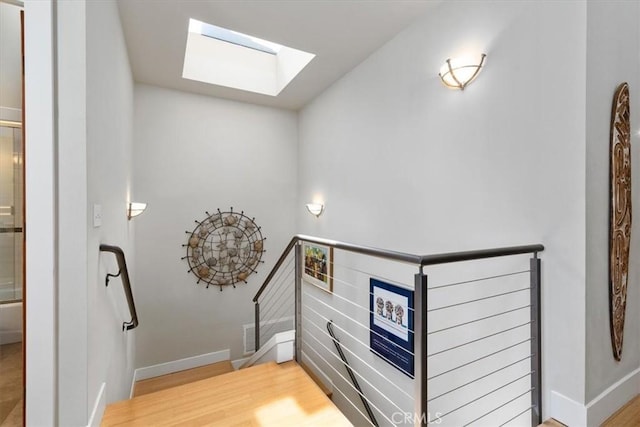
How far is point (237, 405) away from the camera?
1.89m

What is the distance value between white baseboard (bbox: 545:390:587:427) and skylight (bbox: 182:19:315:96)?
3.45 meters

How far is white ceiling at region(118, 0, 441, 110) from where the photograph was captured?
93.2 inches

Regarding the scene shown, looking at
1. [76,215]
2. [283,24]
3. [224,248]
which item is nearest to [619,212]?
[283,24]

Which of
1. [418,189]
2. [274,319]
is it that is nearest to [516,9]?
[418,189]

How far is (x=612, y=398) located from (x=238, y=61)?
466 centimetres

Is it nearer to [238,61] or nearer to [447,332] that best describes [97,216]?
[447,332]

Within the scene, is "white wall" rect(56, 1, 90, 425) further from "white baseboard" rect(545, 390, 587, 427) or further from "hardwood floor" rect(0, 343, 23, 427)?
"white baseboard" rect(545, 390, 587, 427)

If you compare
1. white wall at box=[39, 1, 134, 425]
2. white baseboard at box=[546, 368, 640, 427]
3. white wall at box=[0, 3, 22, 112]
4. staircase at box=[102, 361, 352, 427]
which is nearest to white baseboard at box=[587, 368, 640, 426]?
white baseboard at box=[546, 368, 640, 427]

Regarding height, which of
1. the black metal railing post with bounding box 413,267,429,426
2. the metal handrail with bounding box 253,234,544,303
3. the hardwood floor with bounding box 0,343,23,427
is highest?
the metal handrail with bounding box 253,234,544,303

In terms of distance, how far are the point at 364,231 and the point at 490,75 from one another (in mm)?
1787

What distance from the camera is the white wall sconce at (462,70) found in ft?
6.61

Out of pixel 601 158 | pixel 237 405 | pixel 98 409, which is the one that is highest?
pixel 601 158

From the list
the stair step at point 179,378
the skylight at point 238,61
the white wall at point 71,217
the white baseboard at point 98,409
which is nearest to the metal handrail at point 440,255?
the white wall at point 71,217

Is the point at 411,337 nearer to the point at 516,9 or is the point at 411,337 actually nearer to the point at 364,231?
the point at 364,231
